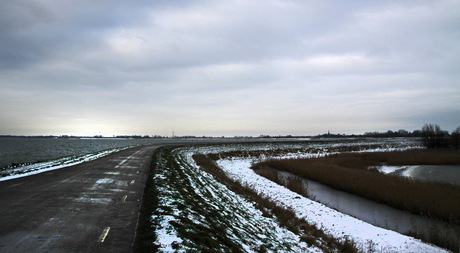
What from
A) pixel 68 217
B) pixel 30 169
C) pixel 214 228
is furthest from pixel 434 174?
pixel 30 169

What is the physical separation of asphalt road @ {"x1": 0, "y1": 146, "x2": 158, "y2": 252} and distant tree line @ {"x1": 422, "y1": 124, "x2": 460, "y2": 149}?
2999 inches

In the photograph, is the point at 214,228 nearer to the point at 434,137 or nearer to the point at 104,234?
the point at 104,234

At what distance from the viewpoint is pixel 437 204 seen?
48.1 ft

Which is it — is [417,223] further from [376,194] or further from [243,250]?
[243,250]

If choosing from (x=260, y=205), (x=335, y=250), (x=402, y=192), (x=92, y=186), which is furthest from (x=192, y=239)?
(x=402, y=192)

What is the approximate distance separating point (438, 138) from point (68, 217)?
265 feet

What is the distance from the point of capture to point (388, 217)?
569 inches

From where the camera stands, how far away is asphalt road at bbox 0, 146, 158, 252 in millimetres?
6289

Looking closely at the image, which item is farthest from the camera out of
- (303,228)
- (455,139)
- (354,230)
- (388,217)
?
(455,139)

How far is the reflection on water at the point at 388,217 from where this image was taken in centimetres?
1141

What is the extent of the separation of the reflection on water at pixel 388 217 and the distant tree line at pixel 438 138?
6228cm

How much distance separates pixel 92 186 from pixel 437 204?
18237 millimetres

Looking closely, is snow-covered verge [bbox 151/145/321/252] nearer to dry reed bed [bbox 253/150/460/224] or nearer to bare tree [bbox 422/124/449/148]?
dry reed bed [bbox 253/150/460/224]

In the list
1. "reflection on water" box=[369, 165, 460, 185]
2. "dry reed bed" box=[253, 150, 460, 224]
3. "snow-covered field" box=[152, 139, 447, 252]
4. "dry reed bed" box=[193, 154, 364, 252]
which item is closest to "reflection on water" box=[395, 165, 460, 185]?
"reflection on water" box=[369, 165, 460, 185]
